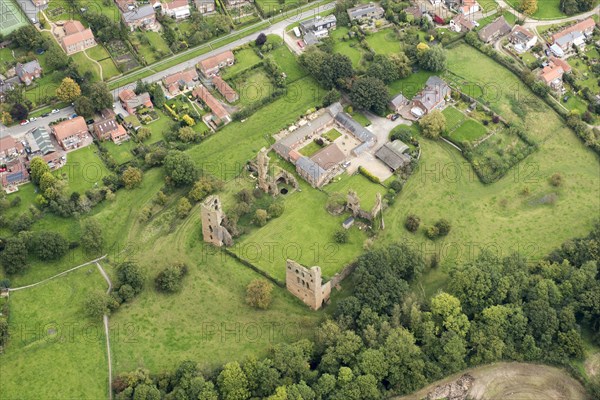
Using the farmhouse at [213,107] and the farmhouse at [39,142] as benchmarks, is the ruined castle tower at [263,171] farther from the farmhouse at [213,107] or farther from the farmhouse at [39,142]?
the farmhouse at [39,142]

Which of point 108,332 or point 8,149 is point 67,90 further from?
point 108,332

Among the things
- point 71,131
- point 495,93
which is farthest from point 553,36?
point 71,131

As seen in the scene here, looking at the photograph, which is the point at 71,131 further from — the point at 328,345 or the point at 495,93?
the point at 495,93

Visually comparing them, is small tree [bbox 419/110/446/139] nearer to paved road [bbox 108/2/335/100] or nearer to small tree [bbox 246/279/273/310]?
paved road [bbox 108/2/335/100]

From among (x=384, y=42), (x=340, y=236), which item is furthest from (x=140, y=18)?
(x=340, y=236)

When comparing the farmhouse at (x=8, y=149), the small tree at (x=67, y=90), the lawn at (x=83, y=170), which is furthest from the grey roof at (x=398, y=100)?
the farmhouse at (x=8, y=149)

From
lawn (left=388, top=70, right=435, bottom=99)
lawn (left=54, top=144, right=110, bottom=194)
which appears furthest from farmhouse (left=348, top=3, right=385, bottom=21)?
lawn (left=54, top=144, right=110, bottom=194)
